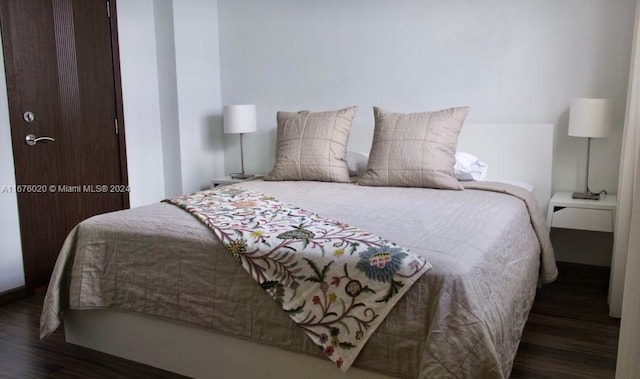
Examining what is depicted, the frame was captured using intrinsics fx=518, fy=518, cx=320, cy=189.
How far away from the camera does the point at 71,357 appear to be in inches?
91.0

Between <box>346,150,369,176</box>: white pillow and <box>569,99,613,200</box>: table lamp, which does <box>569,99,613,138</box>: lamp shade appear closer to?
<box>569,99,613,200</box>: table lamp

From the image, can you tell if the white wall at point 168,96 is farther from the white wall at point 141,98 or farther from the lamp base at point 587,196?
the lamp base at point 587,196

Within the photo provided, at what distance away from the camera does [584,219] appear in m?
2.87

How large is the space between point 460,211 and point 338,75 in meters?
1.83

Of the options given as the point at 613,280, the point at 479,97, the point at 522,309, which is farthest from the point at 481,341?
the point at 479,97

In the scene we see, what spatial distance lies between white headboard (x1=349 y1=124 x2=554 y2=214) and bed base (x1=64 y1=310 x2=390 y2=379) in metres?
2.02

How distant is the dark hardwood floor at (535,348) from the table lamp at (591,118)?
0.90m

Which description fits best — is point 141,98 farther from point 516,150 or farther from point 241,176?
point 516,150

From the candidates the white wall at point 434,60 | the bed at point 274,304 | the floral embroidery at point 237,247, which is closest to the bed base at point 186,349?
the bed at point 274,304

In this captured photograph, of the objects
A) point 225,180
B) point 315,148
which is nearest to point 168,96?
point 225,180

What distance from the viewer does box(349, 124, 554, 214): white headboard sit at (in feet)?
10.4

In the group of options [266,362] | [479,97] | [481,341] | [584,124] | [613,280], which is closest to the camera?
[481,341]

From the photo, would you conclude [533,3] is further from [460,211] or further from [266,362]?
[266,362]

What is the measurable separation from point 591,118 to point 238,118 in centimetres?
237
